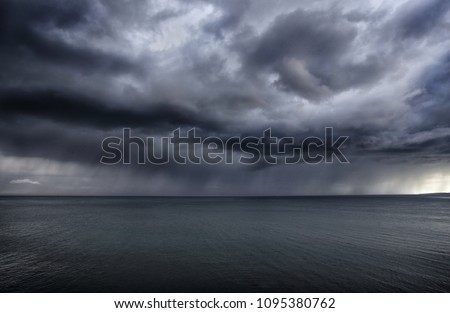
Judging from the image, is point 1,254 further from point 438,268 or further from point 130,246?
point 438,268

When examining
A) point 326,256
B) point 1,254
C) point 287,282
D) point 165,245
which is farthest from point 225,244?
point 1,254

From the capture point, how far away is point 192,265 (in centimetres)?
2773
